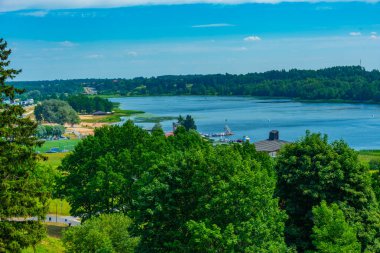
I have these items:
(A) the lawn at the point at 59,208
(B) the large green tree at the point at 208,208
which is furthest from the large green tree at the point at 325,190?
(A) the lawn at the point at 59,208

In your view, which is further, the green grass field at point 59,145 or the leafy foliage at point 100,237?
the green grass field at point 59,145

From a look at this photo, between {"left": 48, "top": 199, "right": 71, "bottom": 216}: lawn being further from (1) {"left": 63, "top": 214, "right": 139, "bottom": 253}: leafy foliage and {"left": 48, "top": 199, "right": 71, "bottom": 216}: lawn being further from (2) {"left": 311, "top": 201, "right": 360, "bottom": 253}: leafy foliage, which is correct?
(2) {"left": 311, "top": 201, "right": 360, "bottom": 253}: leafy foliage

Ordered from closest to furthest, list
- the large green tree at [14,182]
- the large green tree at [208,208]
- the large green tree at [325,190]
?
the large green tree at [14,182], the large green tree at [208,208], the large green tree at [325,190]

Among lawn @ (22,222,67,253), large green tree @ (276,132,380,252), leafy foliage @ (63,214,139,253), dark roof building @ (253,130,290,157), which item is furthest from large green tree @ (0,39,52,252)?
dark roof building @ (253,130,290,157)

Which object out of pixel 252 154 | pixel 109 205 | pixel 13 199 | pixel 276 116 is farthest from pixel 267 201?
pixel 276 116

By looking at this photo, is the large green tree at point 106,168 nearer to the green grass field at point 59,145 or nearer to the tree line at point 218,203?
the tree line at point 218,203

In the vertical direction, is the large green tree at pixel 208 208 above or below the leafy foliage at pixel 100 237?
above

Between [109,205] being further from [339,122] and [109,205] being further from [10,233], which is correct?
[339,122]
